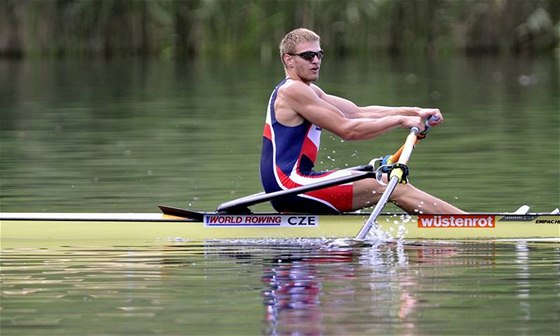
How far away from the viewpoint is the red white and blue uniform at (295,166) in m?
10.7

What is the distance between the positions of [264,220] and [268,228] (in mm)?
65

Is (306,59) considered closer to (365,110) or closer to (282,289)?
(365,110)

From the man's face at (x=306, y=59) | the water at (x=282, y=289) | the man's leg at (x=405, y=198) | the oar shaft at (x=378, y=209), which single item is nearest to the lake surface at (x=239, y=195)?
the water at (x=282, y=289)

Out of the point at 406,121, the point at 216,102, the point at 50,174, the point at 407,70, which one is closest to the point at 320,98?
the point at 406,121

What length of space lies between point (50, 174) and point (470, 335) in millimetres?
8454

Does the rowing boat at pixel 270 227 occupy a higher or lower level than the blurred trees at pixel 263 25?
lower

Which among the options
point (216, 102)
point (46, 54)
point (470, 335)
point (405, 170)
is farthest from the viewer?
point (46, 54)

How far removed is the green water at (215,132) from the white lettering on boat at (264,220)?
222 cm

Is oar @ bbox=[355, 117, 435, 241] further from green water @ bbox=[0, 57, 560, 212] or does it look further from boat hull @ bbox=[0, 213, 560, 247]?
green water @ bbox=[0, 57, 560, 212]

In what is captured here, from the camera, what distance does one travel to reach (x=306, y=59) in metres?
10.6

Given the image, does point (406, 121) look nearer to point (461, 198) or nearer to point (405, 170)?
point (405, 170)

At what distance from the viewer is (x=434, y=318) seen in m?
7.87

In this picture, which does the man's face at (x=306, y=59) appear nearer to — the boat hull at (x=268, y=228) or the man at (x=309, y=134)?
the man at (x=309, y=134)

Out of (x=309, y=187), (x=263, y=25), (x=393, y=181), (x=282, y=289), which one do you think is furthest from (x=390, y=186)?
(x=263, y=25)
